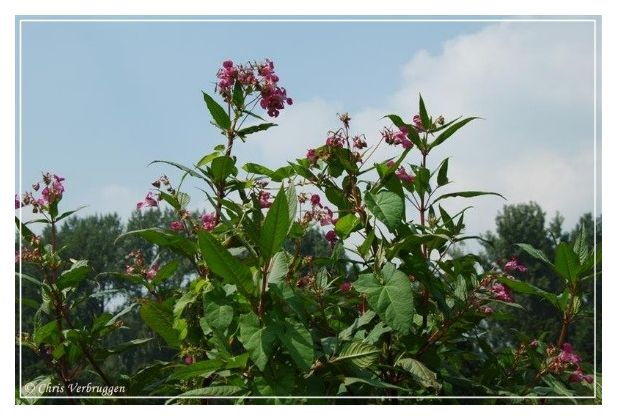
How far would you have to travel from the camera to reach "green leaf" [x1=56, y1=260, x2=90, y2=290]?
2.50 meters

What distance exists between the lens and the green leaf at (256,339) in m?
1.84

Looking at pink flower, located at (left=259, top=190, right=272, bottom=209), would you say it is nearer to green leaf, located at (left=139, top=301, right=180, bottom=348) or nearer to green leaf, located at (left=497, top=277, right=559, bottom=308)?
green leaf, located at (left=139, top=301, right=180, bottom=348)

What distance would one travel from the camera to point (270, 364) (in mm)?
1970

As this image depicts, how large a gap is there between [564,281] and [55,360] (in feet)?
5.92

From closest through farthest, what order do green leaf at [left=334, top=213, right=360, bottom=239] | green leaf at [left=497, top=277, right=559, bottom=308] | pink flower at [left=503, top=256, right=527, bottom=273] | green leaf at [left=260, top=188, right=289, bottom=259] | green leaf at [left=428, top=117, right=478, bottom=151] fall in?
green leaf at [left=260, top=188, right=289, bottom=259] < green leaf at [left=334, top=213, right=360, bottom=239] < green leaf at [left=497, top=277, right=559, bottom=308] < green leaf at [left=428, top=117, right=478, bottom=151] < pink flower at [left=503, top=256, right=527, bottom=273]

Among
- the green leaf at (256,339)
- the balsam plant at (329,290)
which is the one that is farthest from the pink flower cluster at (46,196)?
the green leaf at (256,339)

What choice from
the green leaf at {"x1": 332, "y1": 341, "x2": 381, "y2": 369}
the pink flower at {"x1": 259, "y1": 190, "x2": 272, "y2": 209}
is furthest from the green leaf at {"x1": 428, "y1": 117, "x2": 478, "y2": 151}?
the green leaf at {"x1": 332, "y1": 341, "x2": 381, "y2": 369}

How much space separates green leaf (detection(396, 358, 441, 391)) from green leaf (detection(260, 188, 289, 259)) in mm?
528

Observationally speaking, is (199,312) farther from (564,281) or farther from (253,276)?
(564,281)

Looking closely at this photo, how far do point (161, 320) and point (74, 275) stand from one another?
44 centimetres

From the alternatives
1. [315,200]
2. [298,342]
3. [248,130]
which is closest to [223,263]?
[298,342]

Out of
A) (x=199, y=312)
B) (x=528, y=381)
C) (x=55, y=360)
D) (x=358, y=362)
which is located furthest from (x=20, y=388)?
(x=528, y=381)

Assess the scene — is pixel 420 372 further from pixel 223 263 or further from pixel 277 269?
pixel 223 263

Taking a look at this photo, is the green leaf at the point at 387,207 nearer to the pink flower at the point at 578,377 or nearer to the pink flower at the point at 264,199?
the pink flower at the point at 264,199
